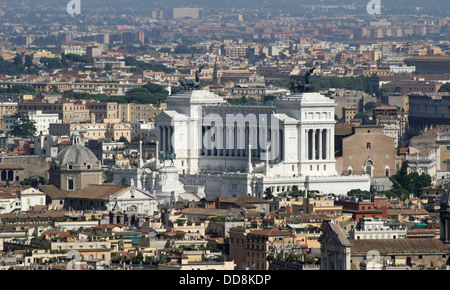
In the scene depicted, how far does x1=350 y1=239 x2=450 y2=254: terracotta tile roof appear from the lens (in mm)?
45394

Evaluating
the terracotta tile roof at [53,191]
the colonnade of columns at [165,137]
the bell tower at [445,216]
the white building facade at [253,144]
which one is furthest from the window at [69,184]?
the bell tower at [445,216]

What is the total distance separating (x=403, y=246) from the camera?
1818 inches

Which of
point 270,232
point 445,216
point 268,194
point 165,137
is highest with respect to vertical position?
point 445,216

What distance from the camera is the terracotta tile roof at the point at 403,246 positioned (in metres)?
45.4

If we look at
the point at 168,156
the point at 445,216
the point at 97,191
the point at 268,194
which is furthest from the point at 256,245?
the point at 168,156

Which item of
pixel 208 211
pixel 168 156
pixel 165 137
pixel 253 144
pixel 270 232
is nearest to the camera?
pixel 270 232

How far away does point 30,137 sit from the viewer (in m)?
125

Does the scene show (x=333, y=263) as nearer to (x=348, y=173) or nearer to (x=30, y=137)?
(x=348, y=173)

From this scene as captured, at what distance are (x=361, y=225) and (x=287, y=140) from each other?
29.0 meters

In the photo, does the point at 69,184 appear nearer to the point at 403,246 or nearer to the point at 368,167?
the point at 368,167
